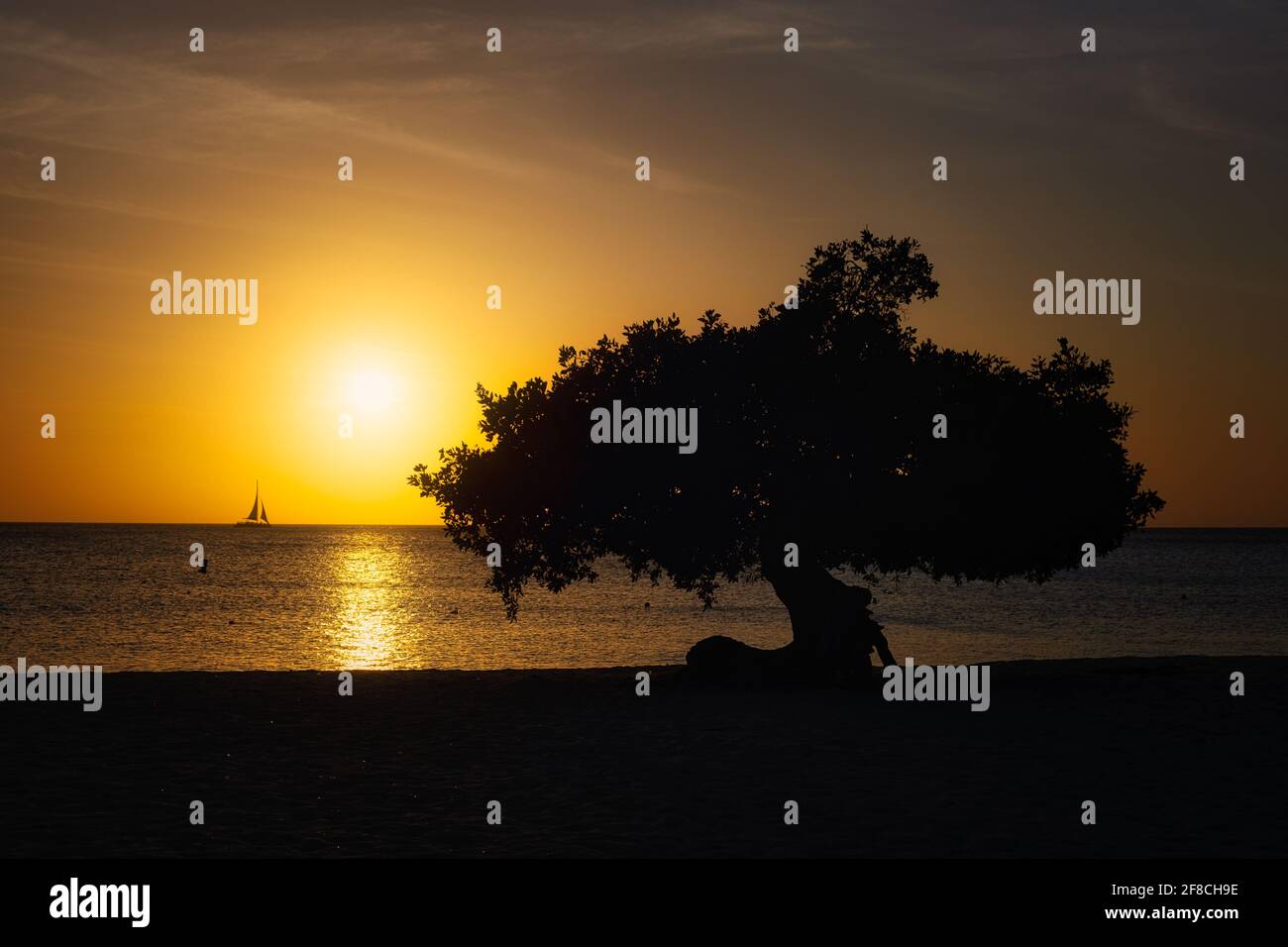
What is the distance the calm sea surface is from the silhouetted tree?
24.6 m

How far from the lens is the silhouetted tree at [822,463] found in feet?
97.3

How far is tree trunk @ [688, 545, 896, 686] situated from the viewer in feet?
103

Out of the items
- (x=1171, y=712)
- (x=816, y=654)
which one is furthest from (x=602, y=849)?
(x=816, y=654)

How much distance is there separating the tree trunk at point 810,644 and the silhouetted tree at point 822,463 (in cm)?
5

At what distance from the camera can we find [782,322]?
30219 mm

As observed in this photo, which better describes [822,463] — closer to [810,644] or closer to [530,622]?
[810,644]

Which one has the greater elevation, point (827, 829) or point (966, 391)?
point (966, 391)

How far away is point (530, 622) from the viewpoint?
8375 cm

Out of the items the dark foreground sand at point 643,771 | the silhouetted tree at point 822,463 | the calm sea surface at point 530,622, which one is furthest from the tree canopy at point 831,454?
the calm sea surface at point 530,622

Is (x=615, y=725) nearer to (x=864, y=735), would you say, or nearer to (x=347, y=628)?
(x=864, y=735)
